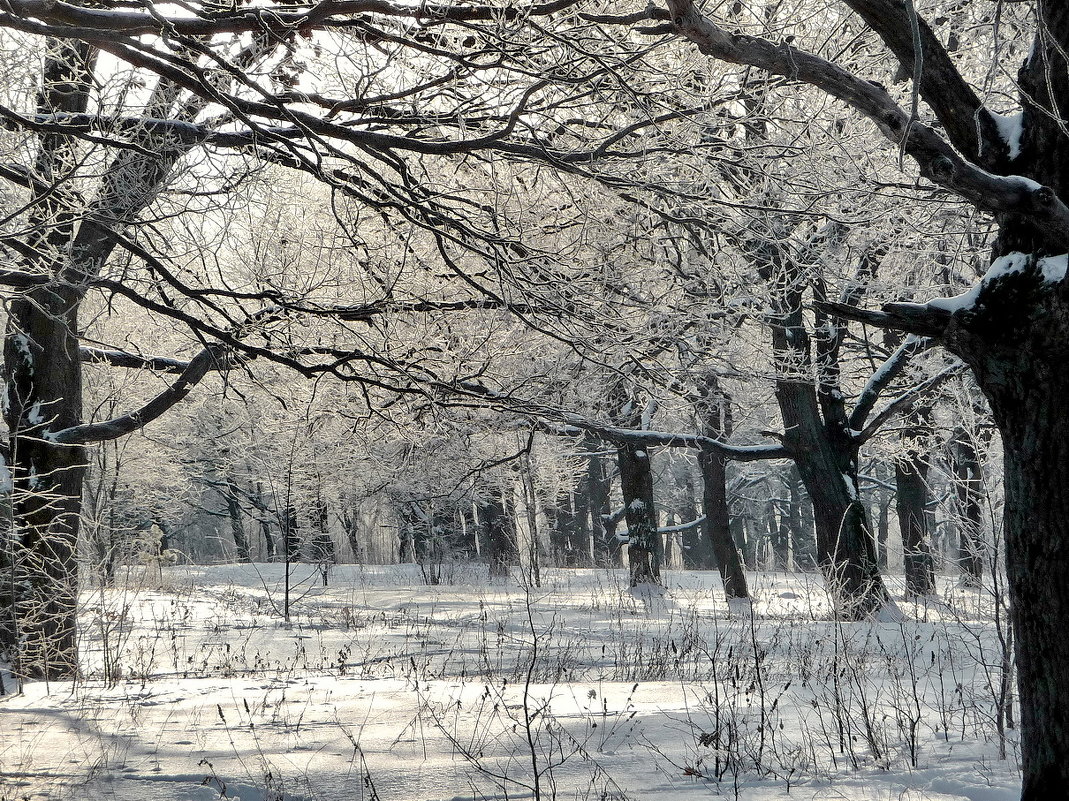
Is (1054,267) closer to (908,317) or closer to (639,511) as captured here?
(908,317)

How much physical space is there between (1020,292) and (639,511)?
1454 centimetres

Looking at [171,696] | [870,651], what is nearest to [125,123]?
[171,696]

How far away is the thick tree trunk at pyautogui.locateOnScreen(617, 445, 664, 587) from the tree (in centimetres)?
1379

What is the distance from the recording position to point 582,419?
324 inches

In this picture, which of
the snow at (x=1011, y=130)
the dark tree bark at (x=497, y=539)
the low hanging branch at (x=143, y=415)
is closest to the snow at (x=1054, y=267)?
the snow at (x=1011, y=130)

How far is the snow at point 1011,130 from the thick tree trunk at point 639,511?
1378 cm

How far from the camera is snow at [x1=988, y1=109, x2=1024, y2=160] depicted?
3.36m

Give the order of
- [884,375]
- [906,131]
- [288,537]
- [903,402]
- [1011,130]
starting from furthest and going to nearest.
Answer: [288,537]
[903,402]
[884,375]
[1011,130]
[906,131]

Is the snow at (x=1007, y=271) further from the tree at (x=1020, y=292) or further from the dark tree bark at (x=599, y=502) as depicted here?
the dark tree bark at (x=599, y=502)

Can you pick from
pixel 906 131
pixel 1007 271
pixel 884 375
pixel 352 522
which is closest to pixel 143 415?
pixel 906 131

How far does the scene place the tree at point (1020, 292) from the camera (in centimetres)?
303

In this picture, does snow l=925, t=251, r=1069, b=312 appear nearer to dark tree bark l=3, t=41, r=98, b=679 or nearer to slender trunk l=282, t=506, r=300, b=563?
dark tree bark l=3, t=41, r=98, b=679

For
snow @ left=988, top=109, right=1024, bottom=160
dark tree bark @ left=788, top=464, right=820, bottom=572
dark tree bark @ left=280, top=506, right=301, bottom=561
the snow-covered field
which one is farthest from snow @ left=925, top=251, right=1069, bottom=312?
dark tree bark @ left=788, top=464, right=820, bottom=572

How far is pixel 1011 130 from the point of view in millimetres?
3395
